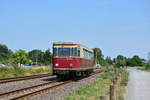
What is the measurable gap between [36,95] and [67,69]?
9.62m

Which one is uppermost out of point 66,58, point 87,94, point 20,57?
point 20,57

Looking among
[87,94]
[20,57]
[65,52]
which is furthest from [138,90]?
[20,57]

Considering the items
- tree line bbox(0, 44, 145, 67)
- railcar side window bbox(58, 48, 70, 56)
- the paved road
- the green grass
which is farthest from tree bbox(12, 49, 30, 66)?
the green grass

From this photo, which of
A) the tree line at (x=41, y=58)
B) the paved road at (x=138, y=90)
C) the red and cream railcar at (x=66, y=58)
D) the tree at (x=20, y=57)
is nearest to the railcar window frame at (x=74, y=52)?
the red and cream railcar at (x=66, y=58)

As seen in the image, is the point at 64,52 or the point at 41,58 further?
the point at 41,58

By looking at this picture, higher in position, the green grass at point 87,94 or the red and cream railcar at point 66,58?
the red and cream railcar at point 66,58

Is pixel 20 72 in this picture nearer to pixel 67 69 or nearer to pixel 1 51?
pixel 67 69

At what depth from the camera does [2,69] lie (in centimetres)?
3328

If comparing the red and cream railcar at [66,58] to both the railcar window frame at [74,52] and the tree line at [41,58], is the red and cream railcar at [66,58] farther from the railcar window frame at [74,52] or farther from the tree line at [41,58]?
the tree line at [41,58]

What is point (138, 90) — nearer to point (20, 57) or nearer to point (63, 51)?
point (63, 51)

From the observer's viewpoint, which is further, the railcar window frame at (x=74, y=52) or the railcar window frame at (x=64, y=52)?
the railcar window frame at (x=64, y=52)

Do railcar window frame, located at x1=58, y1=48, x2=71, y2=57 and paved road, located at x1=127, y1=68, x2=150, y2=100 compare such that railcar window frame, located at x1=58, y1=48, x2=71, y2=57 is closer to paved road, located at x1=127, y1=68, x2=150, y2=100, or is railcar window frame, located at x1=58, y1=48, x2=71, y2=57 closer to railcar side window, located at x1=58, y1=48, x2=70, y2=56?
railcar side window, located at x1=58, y1=48, x2=70, y2=56

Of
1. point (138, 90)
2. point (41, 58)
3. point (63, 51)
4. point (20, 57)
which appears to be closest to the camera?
point (138, 90)

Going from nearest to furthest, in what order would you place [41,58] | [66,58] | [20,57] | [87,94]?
[87,94] < [66,58] < [20,57] < [41,58]
